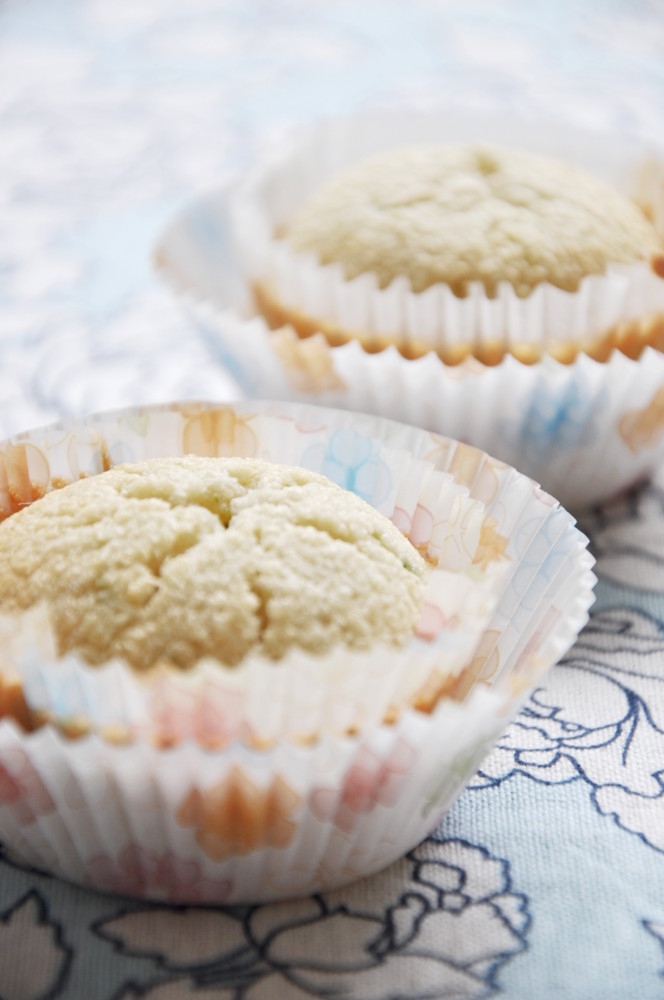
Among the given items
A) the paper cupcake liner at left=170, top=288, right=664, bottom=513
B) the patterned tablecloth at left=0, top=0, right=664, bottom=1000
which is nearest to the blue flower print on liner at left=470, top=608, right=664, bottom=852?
the patterned tablecloth at left=0, top=0, right=664, bottom=1000

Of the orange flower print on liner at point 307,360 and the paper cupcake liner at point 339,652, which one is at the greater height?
the paper cupcake liner at point 339,652

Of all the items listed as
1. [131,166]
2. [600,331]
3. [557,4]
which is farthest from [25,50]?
[600,331]

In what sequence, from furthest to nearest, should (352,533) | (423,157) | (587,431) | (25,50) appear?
(25,50) < (423,157) < (587,431) < (352,533)

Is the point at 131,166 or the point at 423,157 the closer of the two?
the point at 423,157

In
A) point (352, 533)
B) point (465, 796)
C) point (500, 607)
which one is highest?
point (352, 533)

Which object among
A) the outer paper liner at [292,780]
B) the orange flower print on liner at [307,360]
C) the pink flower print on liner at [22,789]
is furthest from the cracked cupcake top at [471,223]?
the pink flower print on liner at [22,789]

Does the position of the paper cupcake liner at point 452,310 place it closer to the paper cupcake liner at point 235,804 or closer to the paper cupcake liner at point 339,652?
the paper cupcake liner at point 339,652

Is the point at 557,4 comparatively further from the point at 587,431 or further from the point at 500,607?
the point at 500,607
